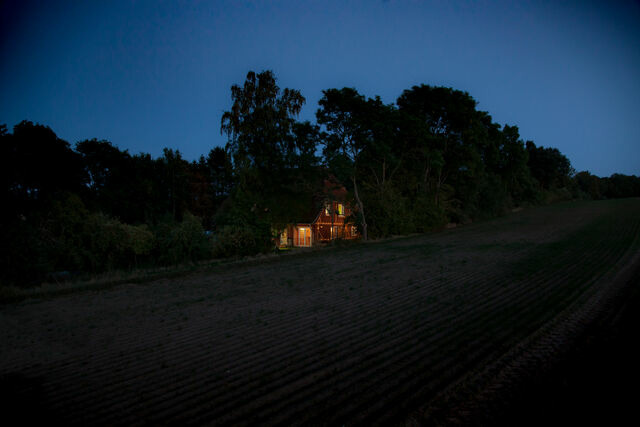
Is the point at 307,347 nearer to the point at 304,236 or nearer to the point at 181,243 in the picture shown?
the point at 181,243

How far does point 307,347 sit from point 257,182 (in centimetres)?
1560

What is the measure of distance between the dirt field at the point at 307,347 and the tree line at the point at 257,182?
7.40 metres

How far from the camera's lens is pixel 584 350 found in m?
4.28

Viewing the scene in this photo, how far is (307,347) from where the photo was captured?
5098 millimetres

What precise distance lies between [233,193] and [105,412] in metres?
17.3

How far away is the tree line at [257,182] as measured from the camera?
16.2 meters

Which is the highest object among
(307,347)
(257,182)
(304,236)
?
(257,182)

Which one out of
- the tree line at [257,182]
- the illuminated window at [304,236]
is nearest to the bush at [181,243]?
the tree line at [257,182]

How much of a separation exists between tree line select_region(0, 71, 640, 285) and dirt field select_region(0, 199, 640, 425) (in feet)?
24.3

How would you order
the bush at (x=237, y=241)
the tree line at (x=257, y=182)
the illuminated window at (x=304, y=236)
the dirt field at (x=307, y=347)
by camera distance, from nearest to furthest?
the dirt field at (x=307, y=347) < the tree line at (x=257, y=182) < the bush at (x=237, y=241) < the illuminated window at (x=304, y=236)

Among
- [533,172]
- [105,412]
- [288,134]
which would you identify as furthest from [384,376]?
[533,172]

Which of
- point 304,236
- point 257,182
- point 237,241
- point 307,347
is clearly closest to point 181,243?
point 237,241

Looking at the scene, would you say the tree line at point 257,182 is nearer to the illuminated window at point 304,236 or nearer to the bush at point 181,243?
the bush at point 181,243

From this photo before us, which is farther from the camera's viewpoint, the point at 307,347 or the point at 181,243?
the point at 181,243
